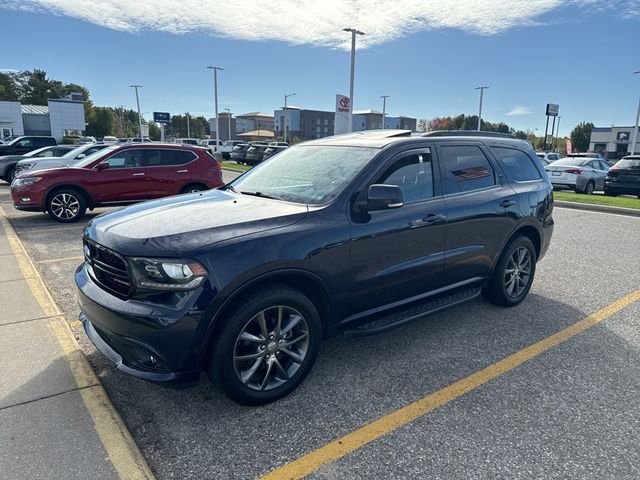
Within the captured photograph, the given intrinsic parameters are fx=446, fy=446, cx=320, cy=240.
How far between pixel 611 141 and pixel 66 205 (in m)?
79.5

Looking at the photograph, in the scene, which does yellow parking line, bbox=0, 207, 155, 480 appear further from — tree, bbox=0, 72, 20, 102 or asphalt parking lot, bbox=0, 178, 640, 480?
tree, bbox=0, 72, 20, 102

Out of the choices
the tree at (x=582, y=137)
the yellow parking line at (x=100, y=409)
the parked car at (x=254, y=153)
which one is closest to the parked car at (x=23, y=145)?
the parked car at (x=254, y=153)

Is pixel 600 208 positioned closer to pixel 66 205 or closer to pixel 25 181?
pixel 66 205

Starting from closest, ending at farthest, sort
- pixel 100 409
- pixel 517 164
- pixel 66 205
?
pixel 100 409
pixel 517 164
pixel 66 205

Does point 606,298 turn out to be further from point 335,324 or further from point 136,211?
point 136,211

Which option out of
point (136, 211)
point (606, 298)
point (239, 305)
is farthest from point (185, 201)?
point (606, 298)

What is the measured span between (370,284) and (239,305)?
106cm

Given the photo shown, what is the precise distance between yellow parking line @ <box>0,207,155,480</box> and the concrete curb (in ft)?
42.8

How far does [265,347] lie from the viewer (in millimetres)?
2887

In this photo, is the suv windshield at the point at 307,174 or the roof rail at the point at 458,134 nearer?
the suv windshield at the point at 307,174

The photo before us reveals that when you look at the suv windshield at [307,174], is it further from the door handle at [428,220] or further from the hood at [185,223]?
the door handle at [428,220]

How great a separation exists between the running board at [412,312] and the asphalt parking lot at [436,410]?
33 centimetres

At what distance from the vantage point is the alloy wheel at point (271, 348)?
2818 millimetres

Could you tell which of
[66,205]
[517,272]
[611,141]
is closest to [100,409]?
[517,272]
